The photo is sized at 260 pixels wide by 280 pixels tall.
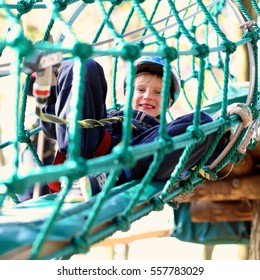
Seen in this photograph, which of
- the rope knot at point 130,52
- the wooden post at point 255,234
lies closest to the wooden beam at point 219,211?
the wooden post at point 255,234

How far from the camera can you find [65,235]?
1.05m

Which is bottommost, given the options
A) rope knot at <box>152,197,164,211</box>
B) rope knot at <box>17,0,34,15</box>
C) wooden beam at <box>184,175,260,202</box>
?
rope knot at <box>152,197,164,211</box>

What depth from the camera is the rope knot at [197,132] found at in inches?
52.4

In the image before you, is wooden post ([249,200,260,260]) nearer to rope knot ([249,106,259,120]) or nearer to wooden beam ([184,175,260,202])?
wooden beam ([184,175,260,202])

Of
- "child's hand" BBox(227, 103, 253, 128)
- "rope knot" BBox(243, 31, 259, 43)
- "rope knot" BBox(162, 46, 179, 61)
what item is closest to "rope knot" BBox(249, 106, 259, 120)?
"child's hand" BBox(227, 103, 253, 128)

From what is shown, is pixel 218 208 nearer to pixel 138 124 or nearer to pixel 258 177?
pixel 258 177

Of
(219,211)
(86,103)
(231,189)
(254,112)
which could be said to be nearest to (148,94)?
(254,112)

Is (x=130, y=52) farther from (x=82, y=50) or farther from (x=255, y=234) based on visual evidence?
(x=255, y=234)

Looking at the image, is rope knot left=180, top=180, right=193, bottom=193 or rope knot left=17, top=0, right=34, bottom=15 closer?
rope knot left=180, top=180, right=193, bottom=193

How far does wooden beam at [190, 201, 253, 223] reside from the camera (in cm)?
285

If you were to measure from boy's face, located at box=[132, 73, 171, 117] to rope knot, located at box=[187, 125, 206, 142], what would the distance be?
46 centimetres

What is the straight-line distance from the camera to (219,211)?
113 inches

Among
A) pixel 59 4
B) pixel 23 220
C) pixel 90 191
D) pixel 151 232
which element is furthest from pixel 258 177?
pixel 23 220

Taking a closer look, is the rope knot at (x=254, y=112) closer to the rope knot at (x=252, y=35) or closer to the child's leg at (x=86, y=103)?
the rope knot at (x=252, y=35)
